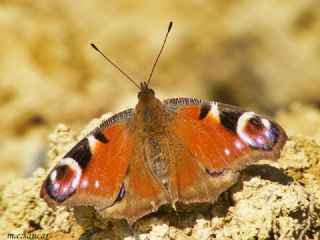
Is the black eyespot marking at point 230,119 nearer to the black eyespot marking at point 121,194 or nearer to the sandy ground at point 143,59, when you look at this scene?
the black eyespot marking at point 121,194

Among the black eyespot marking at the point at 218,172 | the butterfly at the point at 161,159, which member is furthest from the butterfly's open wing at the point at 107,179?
the black eyespot marking at the point at 218,172

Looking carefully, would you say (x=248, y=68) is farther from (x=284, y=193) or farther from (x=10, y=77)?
(x=284, y=193)

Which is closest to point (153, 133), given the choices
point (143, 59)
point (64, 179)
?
point (64, 179)

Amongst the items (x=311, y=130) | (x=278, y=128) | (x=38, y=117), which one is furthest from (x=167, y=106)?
(x=38, y=117)

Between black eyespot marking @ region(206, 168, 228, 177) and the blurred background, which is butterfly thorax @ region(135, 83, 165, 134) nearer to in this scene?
black eyespot marking @ region(206, 168, 228, 177)

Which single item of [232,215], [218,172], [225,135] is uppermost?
[225,135]

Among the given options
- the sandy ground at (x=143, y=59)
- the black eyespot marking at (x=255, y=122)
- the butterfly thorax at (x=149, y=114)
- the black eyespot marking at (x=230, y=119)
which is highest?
the sandy ground at (x=143, y=59)

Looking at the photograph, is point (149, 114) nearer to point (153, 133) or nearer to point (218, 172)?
point (153, 133)
